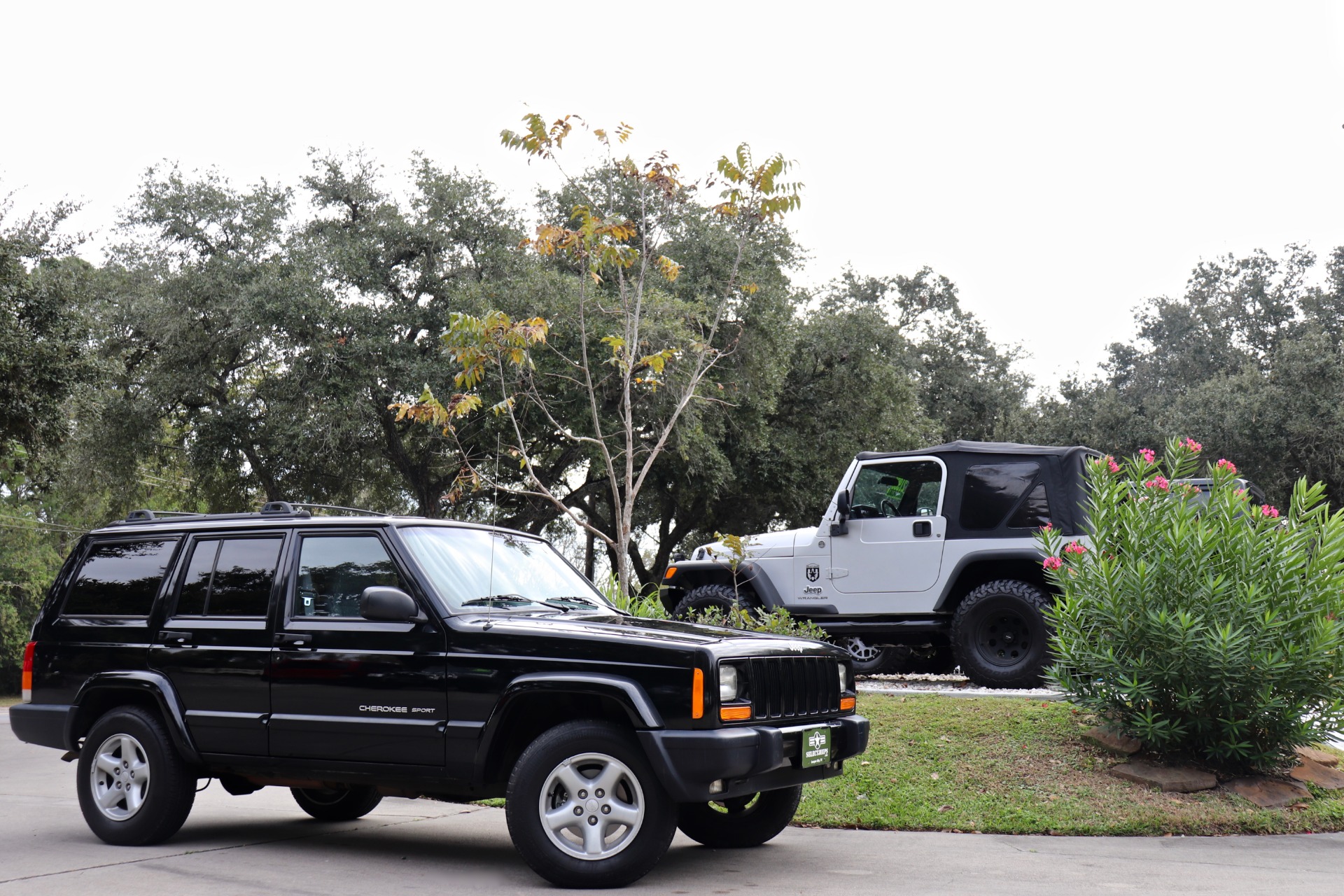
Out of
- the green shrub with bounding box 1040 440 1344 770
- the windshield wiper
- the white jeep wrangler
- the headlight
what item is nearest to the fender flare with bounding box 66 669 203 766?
the windshield wiper

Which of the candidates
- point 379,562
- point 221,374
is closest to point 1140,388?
point 221,374

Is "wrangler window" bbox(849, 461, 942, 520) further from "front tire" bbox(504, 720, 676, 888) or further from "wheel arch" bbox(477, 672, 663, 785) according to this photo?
"front tire" bbox(504, 720, 676, 888)

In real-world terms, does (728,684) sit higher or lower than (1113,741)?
higher

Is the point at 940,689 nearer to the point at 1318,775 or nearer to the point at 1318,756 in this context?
the point at 1318,756

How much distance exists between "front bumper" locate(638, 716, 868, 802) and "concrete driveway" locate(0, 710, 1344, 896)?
53 cm

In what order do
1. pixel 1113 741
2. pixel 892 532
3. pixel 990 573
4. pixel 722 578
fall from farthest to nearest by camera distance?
pixel 722 578 < pixel 892 532 < pixel 990 573 < pixel 1113 741

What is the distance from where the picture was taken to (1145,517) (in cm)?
861

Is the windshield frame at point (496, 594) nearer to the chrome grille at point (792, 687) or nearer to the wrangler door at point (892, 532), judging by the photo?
the chrome grille at point (792, 687)

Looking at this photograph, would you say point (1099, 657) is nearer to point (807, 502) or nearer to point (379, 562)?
point (379, 562)

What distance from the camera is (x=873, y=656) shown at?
1398 centimetres

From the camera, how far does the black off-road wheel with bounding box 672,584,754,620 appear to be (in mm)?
12984

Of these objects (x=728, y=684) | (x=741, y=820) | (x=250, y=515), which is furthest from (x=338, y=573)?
(x=741, y=820)

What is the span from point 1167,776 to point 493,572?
4854 millimetres

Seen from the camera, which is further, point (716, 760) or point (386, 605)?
point (386, 605)
